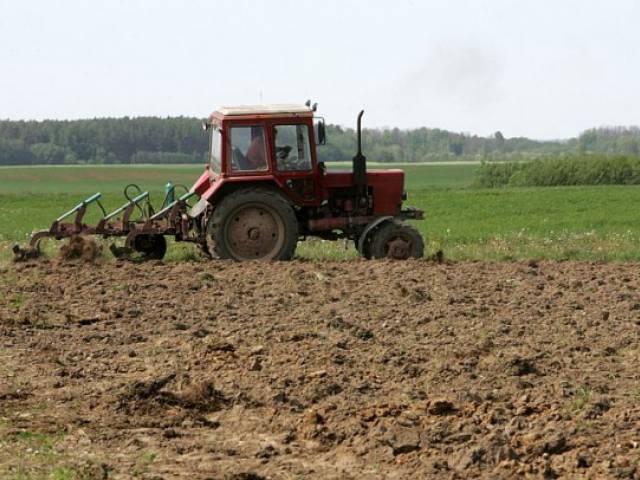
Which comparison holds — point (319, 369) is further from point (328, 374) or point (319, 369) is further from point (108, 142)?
point (108, 142)

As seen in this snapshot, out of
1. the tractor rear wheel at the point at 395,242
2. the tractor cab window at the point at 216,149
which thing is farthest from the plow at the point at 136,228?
the tractor rear wheel at the point at 395,242

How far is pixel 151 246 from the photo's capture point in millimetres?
18344

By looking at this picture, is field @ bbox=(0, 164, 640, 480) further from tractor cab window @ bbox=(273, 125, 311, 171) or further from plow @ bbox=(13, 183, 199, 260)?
tractor cab window @ bbox=(273, 125, 311, 171)

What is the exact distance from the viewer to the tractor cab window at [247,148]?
1697 centimetres

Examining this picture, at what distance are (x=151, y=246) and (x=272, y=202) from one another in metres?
2.27

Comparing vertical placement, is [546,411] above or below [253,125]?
below

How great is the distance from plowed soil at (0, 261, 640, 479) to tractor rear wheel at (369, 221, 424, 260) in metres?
1.68

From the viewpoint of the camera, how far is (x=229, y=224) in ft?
56.5

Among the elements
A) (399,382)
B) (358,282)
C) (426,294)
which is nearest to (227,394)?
(399,382)

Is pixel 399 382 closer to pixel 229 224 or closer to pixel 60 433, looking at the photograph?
pixel 60 433

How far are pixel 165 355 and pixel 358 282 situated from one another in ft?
→ 14.8

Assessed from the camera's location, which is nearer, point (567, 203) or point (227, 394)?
point (227, 394)

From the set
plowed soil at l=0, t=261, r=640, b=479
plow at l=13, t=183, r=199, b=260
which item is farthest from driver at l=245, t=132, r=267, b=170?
plowed soil at l=0, t=261, r=640, b=479

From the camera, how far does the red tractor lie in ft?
55.7
